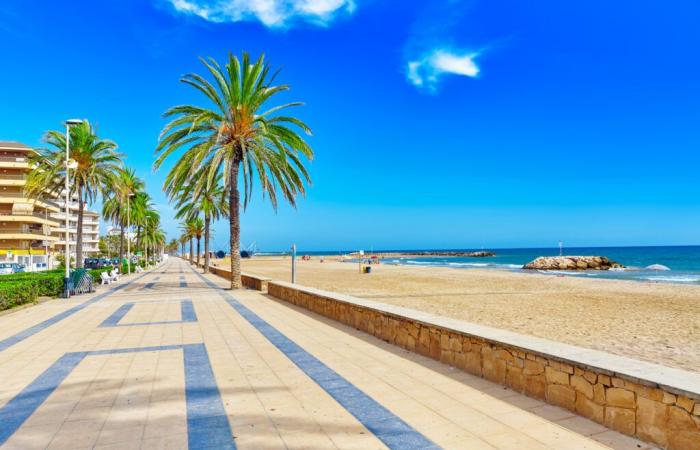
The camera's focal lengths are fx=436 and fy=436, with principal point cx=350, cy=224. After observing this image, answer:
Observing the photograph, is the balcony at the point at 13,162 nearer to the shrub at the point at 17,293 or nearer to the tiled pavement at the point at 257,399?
the shrub at the point at 17,293

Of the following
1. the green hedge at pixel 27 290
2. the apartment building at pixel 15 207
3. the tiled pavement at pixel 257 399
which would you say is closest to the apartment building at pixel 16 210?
the apartment building at pixel 15 207

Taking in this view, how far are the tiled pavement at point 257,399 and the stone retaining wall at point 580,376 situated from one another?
0.14 m

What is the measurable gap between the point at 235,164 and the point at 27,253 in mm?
50290

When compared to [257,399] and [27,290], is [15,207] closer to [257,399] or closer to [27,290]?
[27,290]

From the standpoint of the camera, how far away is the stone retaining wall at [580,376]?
3.21m

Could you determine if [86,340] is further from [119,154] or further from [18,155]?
[18,155]

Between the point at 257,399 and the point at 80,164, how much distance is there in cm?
2605

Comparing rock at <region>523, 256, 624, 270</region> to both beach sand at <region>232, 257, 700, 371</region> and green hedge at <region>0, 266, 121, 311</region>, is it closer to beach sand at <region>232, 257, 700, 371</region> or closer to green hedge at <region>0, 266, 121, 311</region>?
beach sand at <region>232, 257, 700, 371</region>

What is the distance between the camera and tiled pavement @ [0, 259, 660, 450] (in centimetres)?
368

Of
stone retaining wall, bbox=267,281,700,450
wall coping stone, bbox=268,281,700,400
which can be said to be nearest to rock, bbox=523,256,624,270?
stone retaining wall, bbox=267,281,700,450

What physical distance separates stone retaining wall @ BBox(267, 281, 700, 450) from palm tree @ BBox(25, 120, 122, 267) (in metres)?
25.6

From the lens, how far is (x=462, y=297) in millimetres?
18516

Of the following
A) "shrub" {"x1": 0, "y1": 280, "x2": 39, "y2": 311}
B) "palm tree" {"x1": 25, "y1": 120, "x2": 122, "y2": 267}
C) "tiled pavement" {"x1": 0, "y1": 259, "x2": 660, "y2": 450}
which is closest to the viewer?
"tiled pavement" {"x1": 0, "y1": 259, "x2": 660, "y2": 450}

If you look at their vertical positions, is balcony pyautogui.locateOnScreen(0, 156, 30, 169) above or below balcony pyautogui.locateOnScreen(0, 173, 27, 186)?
above
